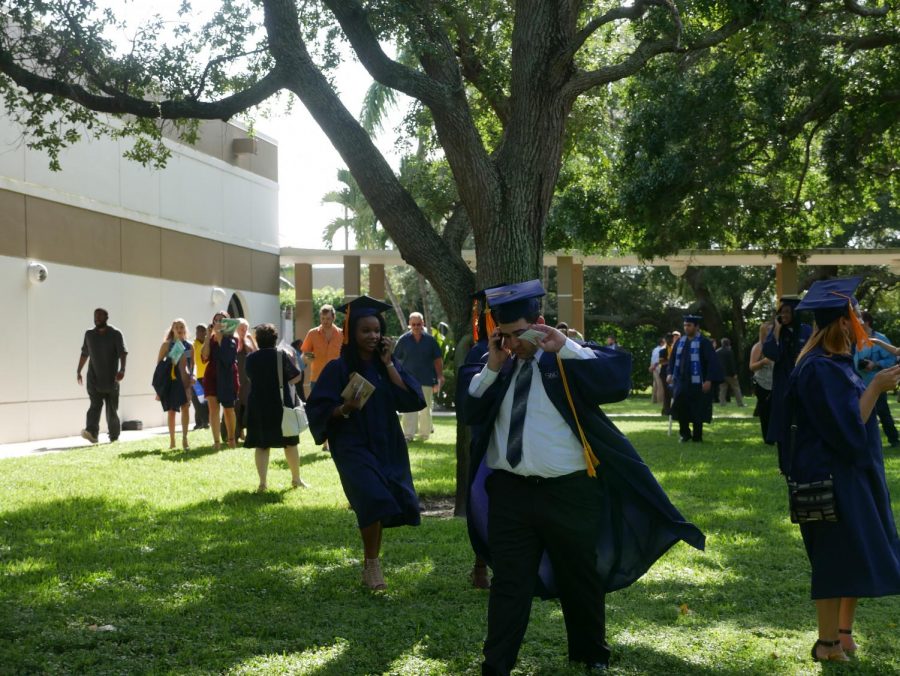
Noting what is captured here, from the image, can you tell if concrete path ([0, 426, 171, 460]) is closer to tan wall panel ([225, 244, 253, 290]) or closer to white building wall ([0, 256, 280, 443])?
white building wall ([0, 256, 280, 443])

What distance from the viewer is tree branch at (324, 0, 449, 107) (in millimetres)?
9859

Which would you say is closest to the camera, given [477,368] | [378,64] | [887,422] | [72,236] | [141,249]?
[477,368]

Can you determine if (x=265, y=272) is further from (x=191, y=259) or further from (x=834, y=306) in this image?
(x=834, y=306)

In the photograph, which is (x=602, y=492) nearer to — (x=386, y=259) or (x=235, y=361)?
(x=235, y=361)

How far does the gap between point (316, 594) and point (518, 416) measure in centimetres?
271

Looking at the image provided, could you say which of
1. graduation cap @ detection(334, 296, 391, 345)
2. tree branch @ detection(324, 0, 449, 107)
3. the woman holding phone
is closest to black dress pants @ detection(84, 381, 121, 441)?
A: the woman holding phone

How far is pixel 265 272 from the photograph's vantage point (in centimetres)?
3034

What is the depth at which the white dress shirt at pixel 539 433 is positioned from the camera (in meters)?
5.25

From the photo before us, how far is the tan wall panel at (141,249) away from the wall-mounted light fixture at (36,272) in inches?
119

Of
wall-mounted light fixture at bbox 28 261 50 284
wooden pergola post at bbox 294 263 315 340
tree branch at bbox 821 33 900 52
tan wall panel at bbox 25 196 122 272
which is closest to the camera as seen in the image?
tree branch at bbox 821 33 900 52

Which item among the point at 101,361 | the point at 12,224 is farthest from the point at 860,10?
the point at 12,224

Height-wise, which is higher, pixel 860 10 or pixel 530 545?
pixel 860 10

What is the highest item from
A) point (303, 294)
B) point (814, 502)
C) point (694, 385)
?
point (303, 294)

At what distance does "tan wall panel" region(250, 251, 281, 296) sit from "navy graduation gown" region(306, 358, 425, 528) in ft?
72.9
